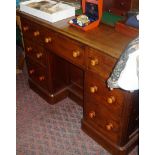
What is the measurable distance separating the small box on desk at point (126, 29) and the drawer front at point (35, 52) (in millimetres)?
724

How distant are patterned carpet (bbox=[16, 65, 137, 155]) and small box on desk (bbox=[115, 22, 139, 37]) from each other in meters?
0.89

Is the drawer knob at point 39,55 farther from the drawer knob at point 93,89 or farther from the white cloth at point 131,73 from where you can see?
the white cloth at point 131,73

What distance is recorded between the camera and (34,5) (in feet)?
5.95

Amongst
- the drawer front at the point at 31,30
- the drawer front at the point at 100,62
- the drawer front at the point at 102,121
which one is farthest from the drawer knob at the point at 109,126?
the drawer front at the point at 31,30

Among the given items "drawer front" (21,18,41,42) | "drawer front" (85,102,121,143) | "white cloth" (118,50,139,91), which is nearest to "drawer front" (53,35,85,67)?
"drawer front" (21,18,41,42)

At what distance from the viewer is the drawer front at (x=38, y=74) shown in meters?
2.07

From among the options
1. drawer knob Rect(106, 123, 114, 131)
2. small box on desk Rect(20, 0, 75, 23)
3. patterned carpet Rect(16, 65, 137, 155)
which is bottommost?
patterned carpet Rect(16, 65, 137, 155)

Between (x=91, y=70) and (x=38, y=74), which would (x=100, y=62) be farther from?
(x=38, y=74)

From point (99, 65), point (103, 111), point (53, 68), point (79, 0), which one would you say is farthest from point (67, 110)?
point (79, 0)

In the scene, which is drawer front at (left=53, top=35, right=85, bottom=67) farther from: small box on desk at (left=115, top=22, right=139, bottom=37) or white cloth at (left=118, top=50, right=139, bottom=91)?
white cloth at (left=118, top=50, right=139, bottom=91)

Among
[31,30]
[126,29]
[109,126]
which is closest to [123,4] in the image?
[126,29]

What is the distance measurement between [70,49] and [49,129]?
0.76m

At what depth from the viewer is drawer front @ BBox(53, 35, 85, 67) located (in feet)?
4.89

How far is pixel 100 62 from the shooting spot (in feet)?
4.53
